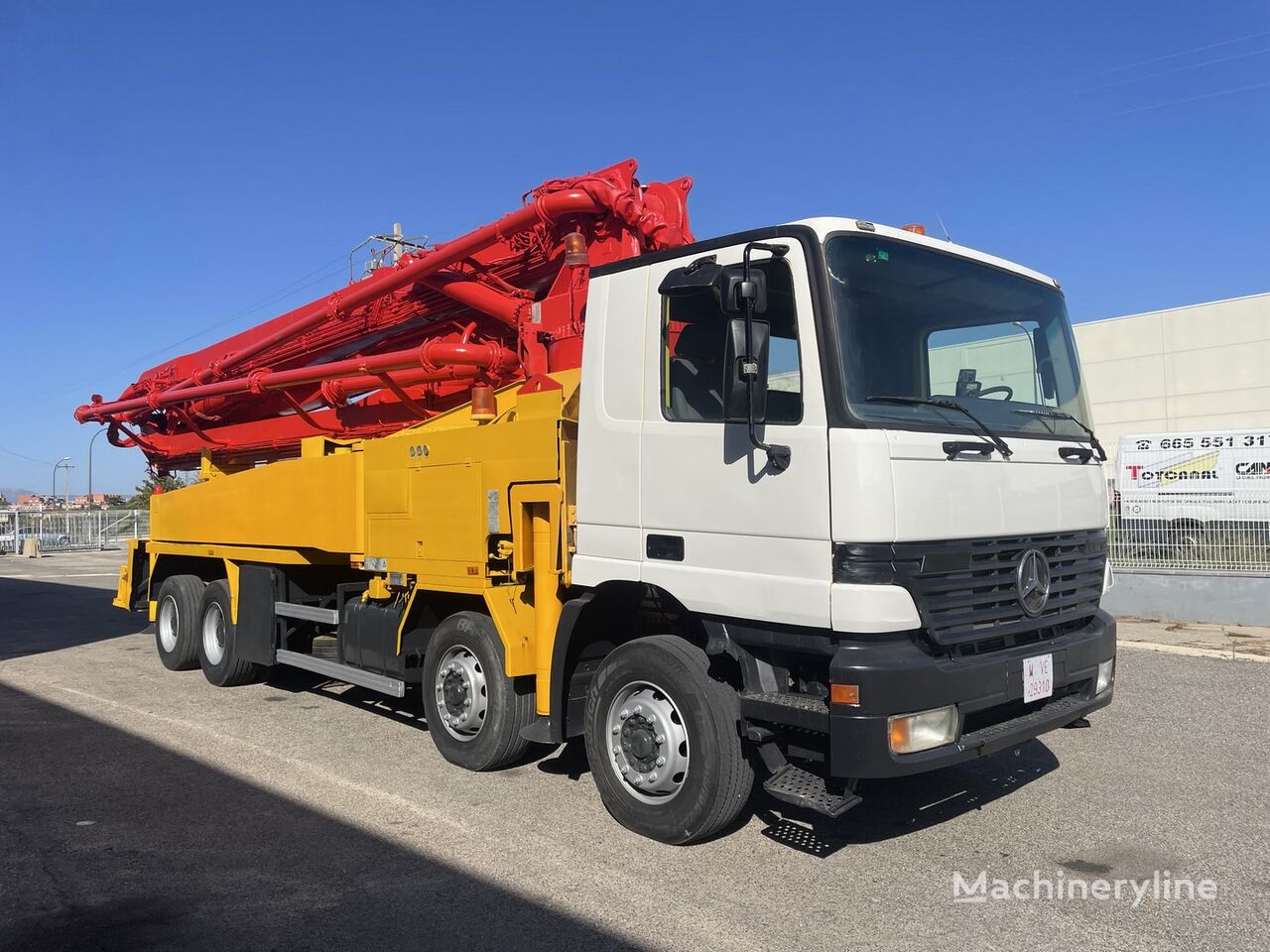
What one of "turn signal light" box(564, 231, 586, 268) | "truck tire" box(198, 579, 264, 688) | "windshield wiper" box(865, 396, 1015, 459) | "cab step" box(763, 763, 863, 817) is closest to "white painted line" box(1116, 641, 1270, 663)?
"windshield wiper" box(865, 396, 1015, 459)

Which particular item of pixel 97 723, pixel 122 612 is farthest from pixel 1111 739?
pixel 122 612

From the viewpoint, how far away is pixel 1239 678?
8.73m

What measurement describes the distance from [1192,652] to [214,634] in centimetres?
978

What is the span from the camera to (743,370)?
4.05m

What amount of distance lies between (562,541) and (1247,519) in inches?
433

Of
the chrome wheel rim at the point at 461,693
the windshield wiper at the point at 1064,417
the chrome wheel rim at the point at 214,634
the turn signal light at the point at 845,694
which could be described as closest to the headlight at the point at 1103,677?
the windshield wiper at the point at 1064,417

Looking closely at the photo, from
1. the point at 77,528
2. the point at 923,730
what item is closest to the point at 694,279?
the point at 923,730

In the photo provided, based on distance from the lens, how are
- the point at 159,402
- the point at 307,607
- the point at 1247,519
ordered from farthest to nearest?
the point at 1247,519
the point at 159,402
the point at 307,607

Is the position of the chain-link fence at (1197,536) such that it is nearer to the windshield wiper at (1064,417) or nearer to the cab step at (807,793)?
the windshield wiper at (1064,417)

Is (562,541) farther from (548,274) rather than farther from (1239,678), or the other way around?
(1239,678)

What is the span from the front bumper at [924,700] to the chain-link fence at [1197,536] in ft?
29.3

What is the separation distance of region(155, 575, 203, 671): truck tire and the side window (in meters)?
6.79

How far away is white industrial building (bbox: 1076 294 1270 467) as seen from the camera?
2916 centimetres

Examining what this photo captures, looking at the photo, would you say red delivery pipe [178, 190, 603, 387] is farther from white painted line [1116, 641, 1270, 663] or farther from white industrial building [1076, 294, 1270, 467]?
white industrial building [1076, 294, 1270, 467]
